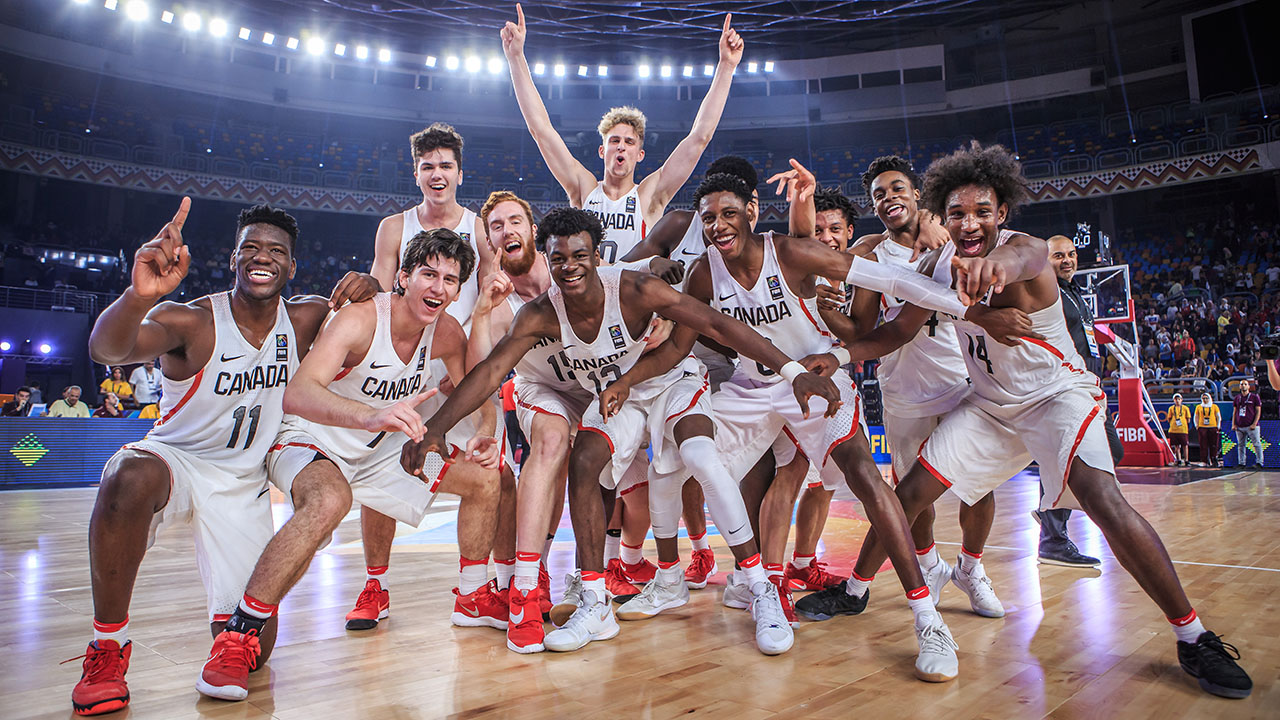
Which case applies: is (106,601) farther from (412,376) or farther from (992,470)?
(992,470)

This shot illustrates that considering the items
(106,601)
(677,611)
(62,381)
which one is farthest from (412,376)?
(62,381)

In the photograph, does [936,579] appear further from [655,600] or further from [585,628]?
[585,628]

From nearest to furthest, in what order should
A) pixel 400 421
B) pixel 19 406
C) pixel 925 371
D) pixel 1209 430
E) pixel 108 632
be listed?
1. pixel 108 632
2. pixel 400 421
3. pixel 925 371
4. pixel 19 406
5. pixel 1209 430

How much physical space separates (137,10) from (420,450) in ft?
82.8

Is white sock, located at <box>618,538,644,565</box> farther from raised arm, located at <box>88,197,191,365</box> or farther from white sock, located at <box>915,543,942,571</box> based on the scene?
raised arm, located at <box>88,197,191,365</box>

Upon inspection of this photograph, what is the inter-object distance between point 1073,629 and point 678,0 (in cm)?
2128

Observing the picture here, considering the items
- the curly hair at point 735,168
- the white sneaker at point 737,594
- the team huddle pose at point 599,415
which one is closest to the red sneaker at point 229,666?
the team huddle pose at point 599,415

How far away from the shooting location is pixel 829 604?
148 inches

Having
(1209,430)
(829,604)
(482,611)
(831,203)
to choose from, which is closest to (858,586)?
(829,604)

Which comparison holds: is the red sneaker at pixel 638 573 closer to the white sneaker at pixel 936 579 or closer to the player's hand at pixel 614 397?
the player's hand at pixel 614 397

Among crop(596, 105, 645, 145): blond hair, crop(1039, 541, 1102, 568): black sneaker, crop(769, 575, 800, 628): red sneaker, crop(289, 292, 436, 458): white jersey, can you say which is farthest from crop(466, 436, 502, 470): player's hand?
crop(1039, 541, 1102, 568): black sneaker

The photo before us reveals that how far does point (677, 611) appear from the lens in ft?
12.8

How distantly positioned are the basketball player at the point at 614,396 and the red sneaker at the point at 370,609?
0.94m

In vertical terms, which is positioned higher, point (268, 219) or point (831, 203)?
point (831, 203)
